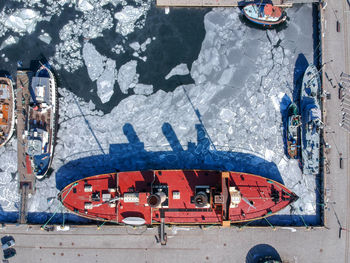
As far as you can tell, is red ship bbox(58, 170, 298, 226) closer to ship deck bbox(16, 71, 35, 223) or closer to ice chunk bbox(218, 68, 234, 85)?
ship deck bbox(16, 71, 35, 223)

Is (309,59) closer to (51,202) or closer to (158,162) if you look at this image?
(158,162)

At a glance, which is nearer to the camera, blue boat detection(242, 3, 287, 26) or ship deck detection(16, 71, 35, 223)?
ship deck detection(16, 71, 35, 223)

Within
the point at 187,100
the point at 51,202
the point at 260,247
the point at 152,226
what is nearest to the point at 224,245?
the point at 260,247

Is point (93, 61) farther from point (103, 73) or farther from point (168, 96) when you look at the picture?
point (168, 96)

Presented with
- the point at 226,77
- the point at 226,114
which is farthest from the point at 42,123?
the point at 226,77

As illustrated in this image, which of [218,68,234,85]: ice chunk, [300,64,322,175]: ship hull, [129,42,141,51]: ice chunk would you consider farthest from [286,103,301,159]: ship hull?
[129,42,141,51]: ice chunk

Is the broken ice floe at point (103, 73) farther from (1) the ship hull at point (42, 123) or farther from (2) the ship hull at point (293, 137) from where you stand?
(2) the ship hull at point (293, 137)

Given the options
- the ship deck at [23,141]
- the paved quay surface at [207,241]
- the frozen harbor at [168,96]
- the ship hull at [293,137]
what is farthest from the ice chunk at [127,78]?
the ship hull at [293,137]
